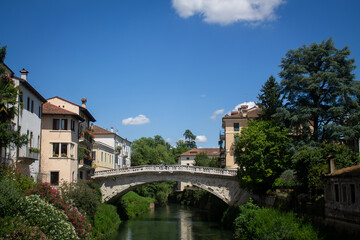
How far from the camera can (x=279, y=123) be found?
38.8 metres

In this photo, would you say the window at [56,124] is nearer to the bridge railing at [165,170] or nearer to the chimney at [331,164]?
the bridge railing at [165,170]

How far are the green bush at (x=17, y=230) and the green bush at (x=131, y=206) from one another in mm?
30822

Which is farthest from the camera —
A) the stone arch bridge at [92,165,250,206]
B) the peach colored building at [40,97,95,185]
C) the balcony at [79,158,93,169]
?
the stone arch bridge at [92,165,250,206]

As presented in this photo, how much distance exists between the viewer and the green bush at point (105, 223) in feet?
109

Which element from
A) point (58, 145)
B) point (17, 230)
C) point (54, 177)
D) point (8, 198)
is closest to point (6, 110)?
point (8, 198)

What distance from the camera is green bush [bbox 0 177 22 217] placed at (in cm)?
2079

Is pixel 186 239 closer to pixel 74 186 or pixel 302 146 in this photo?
pixel 74 186

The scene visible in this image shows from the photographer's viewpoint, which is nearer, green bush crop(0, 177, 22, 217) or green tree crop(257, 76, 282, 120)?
green bush crop(0, 177, 22, 217)

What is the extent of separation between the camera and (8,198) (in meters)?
21.0

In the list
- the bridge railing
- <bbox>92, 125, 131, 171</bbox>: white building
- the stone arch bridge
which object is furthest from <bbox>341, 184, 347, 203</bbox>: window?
<bbox>92, 125, 131, 171</bbox>: white building

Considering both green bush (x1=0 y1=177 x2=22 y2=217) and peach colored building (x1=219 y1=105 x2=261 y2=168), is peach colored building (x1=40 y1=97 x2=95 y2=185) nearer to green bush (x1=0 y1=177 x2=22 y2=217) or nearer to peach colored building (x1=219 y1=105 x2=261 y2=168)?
green bush (x1=0 y1=177 x2=22 y2=217)

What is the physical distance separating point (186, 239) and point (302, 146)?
554 inches

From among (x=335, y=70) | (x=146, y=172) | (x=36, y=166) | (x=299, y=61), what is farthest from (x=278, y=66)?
(x=36, y=166)

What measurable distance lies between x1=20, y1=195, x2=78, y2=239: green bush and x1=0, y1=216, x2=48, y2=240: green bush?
0.79 m
